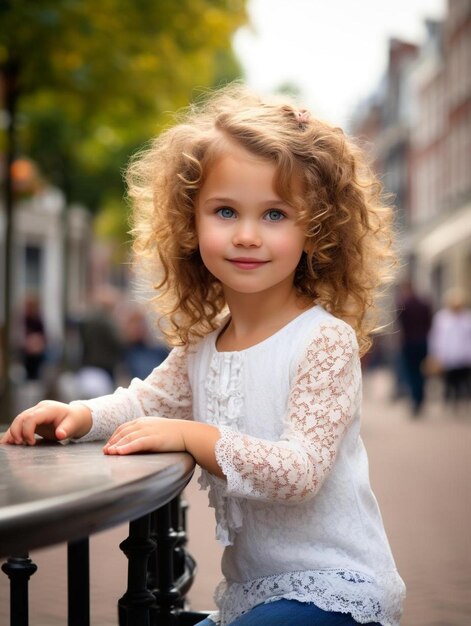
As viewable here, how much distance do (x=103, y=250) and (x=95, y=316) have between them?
38.8m

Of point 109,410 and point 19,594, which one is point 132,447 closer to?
point 19,594

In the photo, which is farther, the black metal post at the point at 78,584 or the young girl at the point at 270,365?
the young girl at the point at 270,365

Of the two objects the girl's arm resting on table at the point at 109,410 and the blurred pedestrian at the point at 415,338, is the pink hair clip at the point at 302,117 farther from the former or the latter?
the blurred pedestrian at the point at 415,338

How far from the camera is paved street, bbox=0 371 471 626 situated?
14.6 ft

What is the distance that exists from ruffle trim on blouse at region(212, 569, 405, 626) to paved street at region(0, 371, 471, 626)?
210 cm

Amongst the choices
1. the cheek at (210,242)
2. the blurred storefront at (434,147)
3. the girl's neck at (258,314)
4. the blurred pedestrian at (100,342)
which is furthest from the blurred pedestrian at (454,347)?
the cheek at (210,242)

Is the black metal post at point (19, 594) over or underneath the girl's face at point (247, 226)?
underneath

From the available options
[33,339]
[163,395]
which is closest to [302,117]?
[163,395]

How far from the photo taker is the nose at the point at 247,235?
212cm

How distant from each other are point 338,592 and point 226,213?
719 millimetres

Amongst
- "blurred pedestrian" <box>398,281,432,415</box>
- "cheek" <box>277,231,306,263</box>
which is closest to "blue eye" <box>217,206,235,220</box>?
"cheek" <box>277,231,306,263</box>

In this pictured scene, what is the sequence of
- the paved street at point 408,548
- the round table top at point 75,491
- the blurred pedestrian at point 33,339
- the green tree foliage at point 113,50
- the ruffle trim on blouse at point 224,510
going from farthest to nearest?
the blurred pedestrian at point 33,339 → the green tree foliage at point 113,50 → the paved street at point 408,548 → the ruffle trim on blouse at point 224,510 → the round table top at point 75,491

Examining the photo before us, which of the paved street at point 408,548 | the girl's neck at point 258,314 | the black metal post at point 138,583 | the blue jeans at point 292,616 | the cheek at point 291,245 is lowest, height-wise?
the paved street at point 408,548

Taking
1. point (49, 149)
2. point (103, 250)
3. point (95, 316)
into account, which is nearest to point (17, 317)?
point (49, 149)
